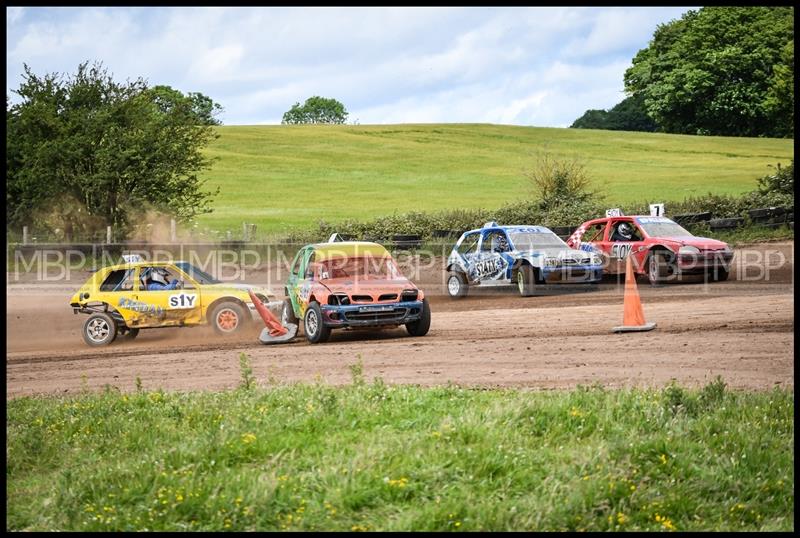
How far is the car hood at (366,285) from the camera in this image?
52.2ft

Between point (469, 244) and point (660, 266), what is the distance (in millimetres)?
4243

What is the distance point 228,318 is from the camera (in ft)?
59.3

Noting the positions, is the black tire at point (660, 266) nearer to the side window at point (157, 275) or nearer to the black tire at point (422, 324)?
the black tire at point (422, 324)

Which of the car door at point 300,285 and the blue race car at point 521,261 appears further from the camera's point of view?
the blue race car at point 521,261

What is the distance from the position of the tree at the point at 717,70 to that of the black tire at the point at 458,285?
54736 millimetres

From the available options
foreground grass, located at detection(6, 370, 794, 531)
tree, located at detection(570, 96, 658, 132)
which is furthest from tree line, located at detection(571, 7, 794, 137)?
foreground grass, located at detection(6, 370, 794, 531)

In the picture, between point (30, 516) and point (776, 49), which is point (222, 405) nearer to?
point (30, 516)

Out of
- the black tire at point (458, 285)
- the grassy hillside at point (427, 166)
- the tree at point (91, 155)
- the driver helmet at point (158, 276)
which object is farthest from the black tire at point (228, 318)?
the grassy hillside at point (427, 166)

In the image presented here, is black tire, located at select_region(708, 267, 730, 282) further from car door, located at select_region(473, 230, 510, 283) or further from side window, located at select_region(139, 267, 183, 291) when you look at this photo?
side window, located at select_region(139, 267, 183, 291)

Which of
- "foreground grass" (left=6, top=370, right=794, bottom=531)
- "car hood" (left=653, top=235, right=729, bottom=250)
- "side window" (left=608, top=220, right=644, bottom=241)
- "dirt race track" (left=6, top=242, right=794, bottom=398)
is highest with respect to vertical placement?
"side window" (left=608, top=220, right=644, bottom=241)

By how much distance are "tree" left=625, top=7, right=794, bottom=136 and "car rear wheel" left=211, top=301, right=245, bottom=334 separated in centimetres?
6125

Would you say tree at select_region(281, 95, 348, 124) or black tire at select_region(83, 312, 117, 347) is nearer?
black tire at select_region(83, 312, 117, 347)

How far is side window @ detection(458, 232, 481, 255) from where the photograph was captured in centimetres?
2283

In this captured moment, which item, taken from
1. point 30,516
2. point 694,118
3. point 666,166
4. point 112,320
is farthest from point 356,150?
point 30,516
